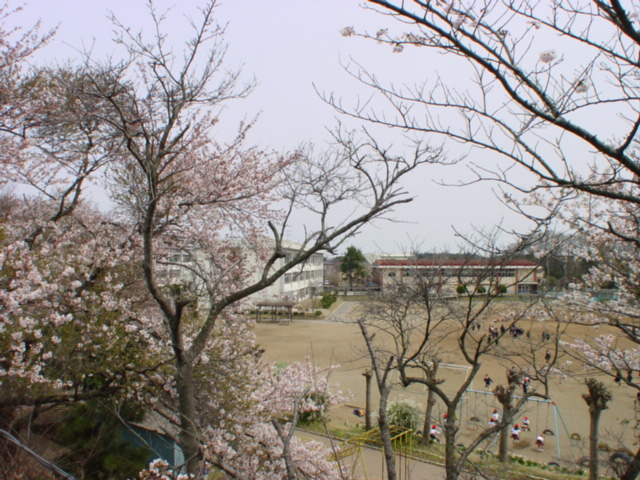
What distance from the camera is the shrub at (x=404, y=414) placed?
11.0m

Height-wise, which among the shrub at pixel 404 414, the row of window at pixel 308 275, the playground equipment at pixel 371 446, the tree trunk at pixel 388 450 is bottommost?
the shrub at pixel 404 414

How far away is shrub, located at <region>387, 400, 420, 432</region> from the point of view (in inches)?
433

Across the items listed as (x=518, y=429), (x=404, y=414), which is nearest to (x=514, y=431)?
(x=518, y=429)

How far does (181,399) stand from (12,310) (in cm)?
178

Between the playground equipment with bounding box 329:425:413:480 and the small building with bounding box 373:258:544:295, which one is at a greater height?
the small building with bounding box 373:258:544:295

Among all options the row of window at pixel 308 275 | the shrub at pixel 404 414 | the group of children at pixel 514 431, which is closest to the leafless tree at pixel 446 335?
the group of children at pixel 514 431

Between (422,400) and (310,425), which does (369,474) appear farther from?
(422,400)

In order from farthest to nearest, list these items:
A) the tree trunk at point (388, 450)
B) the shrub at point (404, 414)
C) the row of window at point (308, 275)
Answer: the row of window at point (308, 275) < the shrub at point (404, 414) < the tree trunk at point (388, 450)

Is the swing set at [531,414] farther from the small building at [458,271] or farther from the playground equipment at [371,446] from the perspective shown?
the small building at [458,271]

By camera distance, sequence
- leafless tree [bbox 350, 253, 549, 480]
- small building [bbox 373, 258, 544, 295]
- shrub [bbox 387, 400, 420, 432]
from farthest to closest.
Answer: shrub [bbox 387, 400, 420, 432], small building [bbox 373, 258, 544, 295], leafless tree [bbox 350, 253, 549, 480]

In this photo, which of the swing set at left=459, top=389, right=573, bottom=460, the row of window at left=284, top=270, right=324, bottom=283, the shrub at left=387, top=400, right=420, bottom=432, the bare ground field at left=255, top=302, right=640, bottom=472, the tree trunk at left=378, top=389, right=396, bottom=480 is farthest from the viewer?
the row of window at left=284, top=270, right=324, bottom=283

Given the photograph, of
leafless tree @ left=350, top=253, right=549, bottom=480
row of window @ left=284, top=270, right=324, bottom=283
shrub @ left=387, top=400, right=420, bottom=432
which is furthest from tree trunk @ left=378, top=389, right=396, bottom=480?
row of window @ left=284, top=270, right=324, bottom=283

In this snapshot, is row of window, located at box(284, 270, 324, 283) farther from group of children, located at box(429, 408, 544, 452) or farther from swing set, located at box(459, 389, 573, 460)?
group of children, located at box(429, 408, 544, 452)

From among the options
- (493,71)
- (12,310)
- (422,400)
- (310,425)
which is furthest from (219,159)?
(422,400)
